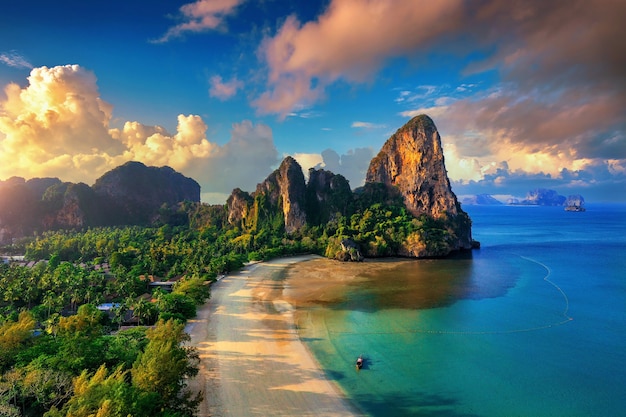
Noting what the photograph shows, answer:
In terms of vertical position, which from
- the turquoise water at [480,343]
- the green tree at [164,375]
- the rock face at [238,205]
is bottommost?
the turquoise water at [480,343]

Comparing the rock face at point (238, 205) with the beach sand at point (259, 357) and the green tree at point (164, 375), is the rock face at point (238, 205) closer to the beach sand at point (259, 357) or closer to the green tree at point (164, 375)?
the beach sand at point (259, 357)

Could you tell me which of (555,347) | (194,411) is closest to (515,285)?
(555,347)

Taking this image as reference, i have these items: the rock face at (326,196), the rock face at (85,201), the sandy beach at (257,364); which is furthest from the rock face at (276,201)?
the sandy beach at (257,364)

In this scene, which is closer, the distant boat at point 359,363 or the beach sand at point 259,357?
the beach sand at point 259,357

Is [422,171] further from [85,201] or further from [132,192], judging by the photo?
[85,201]

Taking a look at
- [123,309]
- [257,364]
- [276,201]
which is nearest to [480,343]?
[257,364]

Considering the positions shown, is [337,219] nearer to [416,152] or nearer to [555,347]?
[416,152]
